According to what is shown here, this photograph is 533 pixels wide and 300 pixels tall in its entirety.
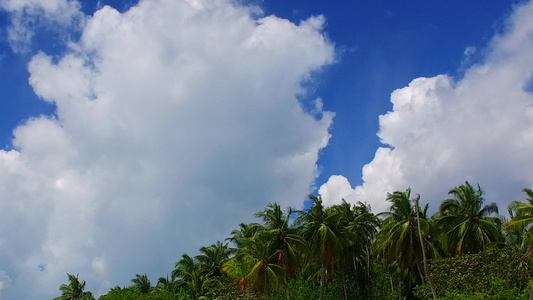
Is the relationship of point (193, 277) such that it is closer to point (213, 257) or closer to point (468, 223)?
point (213, 257)

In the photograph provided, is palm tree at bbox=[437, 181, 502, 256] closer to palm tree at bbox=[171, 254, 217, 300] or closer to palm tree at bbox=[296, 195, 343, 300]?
palm tree at bbox=[296, 195, 343, 300]

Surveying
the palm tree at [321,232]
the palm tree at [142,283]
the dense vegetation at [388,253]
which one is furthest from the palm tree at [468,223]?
the palm tree at [142,283]

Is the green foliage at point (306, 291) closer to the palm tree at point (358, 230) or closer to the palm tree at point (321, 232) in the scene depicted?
the palm tree at point (358, 230)

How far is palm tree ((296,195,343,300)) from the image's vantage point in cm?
4894

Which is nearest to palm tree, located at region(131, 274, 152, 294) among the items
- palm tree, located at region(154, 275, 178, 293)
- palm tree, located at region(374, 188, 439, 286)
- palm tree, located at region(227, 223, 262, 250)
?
palm tree, located at region(154, 275, 178, 293)

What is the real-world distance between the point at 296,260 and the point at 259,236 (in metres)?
4.18

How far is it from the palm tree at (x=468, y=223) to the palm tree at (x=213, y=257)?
102ft

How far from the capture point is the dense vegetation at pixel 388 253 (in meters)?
42.2

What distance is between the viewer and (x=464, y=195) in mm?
50312

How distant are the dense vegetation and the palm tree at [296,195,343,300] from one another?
10cm

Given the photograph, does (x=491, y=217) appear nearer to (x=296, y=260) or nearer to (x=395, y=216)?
(x=395, y=216)

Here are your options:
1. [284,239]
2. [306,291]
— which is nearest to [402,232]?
[284,239]

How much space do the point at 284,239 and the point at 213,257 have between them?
78.8ft

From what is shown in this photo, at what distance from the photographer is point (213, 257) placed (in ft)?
233
